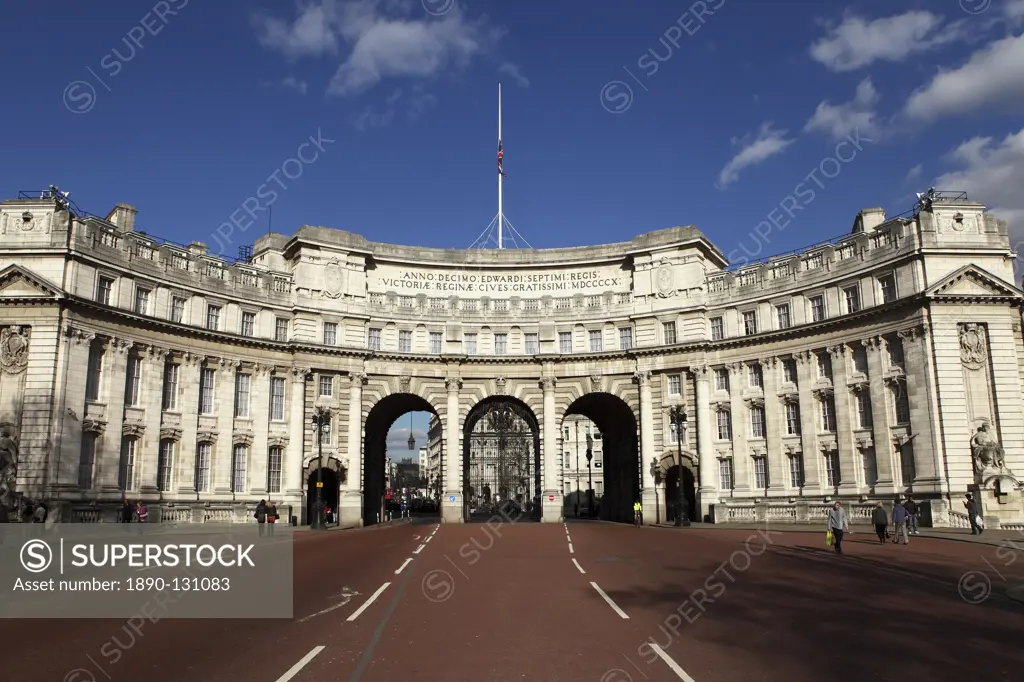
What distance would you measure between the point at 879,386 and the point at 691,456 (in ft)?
41.0

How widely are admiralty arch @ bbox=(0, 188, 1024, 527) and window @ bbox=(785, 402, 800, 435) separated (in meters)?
0.15

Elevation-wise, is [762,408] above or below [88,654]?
above

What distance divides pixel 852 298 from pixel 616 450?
22841 mm

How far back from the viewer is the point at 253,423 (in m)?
48.2

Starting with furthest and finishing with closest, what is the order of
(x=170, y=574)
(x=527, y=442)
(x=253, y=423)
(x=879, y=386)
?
1. (x=527, y=442)
2. (x=253, y=423)
3. (x=879, y=386)
4. (x=170, y=574)

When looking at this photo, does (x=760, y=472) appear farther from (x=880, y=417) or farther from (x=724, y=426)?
(x=880, y=417)

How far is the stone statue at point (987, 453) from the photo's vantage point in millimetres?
38844

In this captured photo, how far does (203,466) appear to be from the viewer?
45.4m

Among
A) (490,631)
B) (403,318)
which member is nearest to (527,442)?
(403,318)

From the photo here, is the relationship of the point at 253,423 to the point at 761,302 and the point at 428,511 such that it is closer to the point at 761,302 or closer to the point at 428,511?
the point at 761,302

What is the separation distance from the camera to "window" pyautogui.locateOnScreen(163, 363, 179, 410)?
44312 mm

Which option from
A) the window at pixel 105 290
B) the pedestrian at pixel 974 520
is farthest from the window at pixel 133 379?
the pedestrian at pixel 974 520

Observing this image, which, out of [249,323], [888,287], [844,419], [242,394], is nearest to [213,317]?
[249,323]

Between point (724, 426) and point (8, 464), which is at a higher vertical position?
point (724, 426)
